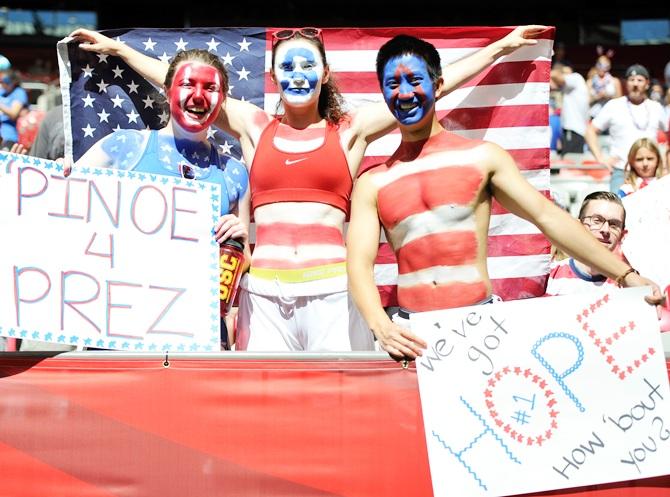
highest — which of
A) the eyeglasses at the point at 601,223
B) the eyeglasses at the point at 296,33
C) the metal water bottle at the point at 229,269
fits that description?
the eyeglasses at the point at 296,33

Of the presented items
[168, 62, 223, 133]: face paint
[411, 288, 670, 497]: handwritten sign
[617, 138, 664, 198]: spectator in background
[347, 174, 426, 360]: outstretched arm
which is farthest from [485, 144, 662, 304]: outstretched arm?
[617, 138, 664, 198]: spectator in background

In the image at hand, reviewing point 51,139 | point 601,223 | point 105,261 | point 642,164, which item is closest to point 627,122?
point 642,164

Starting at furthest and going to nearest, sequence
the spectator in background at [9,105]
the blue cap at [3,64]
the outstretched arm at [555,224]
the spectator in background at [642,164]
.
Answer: the blue cap at [3,64], the spectator in background at [9,105], the spectator in background at [642,164], the outstretched arm at [555,224]

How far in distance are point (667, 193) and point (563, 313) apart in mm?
2312

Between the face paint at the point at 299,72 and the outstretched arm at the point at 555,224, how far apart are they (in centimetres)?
94

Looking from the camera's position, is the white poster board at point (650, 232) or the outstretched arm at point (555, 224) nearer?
the outstretched arm at point (555, 224)

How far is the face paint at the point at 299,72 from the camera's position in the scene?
14.8ft

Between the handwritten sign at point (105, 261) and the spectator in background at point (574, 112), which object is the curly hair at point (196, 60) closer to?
the handwritten sign at point (105, 261)

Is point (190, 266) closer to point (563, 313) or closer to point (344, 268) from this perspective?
point (344, 268)

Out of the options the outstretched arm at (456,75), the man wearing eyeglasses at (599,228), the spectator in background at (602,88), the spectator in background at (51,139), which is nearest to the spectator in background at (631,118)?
the spectator in background at (602,88)

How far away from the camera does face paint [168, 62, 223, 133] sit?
4480 millimetres

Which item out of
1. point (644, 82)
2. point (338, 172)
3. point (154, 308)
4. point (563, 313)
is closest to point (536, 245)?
point (338, 172)

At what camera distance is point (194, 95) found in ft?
14.7

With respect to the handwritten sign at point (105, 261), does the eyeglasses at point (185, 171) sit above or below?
above
